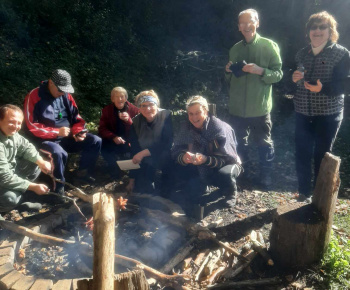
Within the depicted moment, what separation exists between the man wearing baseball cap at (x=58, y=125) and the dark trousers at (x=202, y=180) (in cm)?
148

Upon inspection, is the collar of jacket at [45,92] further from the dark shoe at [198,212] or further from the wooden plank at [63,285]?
the wooden plank at [63,285]

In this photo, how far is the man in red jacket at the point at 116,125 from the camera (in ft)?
16.5

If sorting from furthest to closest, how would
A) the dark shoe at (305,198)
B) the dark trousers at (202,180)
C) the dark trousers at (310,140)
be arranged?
the dark shoe at (305,198), the dark trousers at (202,180), the dark trousers at (310,140)

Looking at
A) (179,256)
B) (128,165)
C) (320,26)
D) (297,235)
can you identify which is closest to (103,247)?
(179,256)

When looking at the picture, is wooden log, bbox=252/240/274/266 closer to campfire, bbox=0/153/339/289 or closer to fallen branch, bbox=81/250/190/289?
campfire, bbox=0/153/339/289

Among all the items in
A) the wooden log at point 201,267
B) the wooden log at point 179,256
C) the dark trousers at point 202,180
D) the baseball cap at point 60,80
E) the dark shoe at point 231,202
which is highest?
the baseball cap at point 60,80

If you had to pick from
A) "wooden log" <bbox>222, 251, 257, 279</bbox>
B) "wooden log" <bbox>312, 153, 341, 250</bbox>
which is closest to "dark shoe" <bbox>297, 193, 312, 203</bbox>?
"wooden log" <bbox>312, 153, 341, 250</bbox>

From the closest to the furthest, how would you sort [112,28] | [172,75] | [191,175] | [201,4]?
[191,175], [172,75], [112,28], [201,4]

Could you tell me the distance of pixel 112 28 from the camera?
11172 mm

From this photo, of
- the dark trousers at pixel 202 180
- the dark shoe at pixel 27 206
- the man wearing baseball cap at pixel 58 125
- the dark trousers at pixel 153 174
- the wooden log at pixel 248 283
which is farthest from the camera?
the man wearing baseball cap at pixel 58 125

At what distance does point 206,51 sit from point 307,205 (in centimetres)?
911

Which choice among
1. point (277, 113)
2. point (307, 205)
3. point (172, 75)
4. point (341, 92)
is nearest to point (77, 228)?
point (307, 205)

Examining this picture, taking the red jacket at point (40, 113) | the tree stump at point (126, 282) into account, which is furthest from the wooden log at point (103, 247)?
the red jacket at point (40, 113)

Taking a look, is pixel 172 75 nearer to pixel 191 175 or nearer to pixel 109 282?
pixel 191 175
